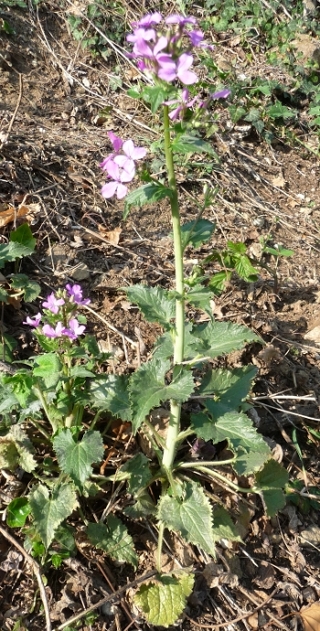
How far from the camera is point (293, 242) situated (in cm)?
401

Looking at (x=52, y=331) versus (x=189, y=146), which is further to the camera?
(x=52, y=331)

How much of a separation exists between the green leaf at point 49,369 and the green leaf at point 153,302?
396 mm

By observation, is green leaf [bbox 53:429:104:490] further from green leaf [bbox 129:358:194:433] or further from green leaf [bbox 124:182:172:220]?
A: green leaf [bbox 124:182:172:220]

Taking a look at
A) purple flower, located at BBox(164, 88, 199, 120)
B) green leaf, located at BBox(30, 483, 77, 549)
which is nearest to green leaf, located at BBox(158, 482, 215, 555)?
green leaf, located at BBox(30, 483, 77, 549)

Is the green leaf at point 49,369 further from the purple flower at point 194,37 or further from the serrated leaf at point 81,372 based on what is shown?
the purple flower at point 194,37

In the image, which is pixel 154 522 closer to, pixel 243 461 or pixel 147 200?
pixel 243 461

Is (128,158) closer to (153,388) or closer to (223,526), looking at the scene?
(153,388)

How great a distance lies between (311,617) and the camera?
8.01 feet

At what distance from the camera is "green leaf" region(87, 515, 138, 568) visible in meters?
2.20

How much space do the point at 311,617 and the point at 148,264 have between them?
1.98 metres

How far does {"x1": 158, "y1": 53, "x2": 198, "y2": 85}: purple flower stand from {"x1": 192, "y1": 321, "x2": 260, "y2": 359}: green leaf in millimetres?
955

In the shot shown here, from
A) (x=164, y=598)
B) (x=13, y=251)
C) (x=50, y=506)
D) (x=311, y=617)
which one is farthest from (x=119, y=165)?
(x=311, y=617)

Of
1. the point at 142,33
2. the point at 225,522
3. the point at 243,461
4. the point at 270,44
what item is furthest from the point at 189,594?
the point at 270,44

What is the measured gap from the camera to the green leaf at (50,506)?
202 centimetres
